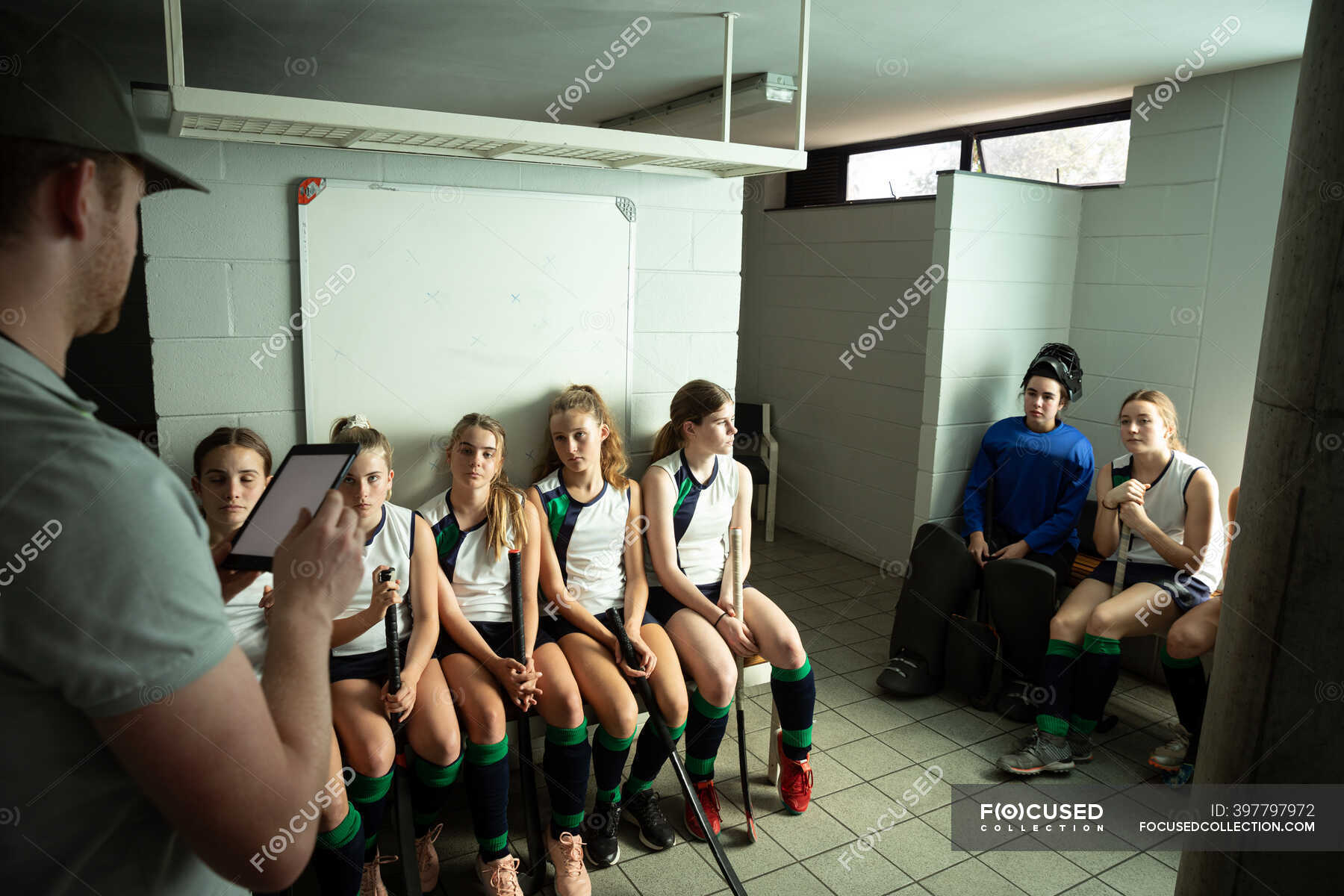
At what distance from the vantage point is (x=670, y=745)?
7.35 ft

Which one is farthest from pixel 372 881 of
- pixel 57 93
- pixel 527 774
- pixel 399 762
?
pixel 57 93

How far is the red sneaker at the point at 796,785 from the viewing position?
2533mm

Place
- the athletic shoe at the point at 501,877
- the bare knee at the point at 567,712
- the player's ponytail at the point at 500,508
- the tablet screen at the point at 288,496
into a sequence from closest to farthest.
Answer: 1. the tablet screen at the point at 288,496
2. the athletic shoe at the point at 501,877
3. the bare knee at the point at 567,712
4. the player's ponytail at the point at 500,508

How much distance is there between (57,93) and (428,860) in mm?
2034

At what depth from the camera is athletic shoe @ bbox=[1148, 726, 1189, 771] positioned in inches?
108

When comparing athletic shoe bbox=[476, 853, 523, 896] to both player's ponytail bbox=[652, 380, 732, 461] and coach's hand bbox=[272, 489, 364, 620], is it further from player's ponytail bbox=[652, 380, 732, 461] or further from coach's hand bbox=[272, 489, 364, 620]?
coach's hand bbox=[272, 489, 364, 620]

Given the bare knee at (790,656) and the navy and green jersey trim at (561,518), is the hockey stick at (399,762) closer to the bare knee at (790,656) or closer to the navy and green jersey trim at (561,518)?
the navy and green jersey trim at (561,518)

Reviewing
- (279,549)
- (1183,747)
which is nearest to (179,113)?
(279,549)

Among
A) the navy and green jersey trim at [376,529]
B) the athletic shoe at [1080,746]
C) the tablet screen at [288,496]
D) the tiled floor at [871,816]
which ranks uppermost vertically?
the tablet screen at [288,496]

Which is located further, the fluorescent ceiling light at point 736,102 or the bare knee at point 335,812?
the fluorescent ceiling light at point 736,102

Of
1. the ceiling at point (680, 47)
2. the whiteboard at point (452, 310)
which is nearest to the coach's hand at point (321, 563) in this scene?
the whiteboard at point (452, 310)

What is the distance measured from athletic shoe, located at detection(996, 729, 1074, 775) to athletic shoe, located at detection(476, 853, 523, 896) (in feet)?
5.14

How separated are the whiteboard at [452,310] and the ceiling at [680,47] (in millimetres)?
675

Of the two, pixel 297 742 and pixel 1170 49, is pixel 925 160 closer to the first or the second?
pixel 1170 49
